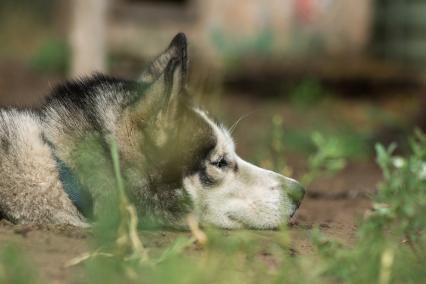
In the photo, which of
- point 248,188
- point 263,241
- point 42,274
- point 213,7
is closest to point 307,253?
point 263,241

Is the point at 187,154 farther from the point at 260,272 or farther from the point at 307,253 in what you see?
the point at 260,272

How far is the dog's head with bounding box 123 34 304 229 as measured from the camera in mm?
4688

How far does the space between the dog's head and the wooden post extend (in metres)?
4.99

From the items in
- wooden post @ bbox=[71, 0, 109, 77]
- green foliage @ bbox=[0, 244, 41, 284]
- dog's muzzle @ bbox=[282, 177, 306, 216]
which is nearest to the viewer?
green foliage @ bbox=[0, 244, 41, 284]

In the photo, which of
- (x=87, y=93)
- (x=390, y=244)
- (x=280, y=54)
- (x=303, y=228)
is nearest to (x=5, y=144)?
(x=87, y=93)

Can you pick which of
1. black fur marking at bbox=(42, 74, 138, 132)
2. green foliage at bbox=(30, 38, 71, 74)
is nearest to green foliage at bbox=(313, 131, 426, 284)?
black fur marking at bbox=(42, 74, 138, 132)

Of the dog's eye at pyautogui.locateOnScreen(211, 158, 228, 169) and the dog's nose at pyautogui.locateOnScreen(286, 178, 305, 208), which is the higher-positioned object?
the dog's eye at pyautogui.locateOnScreen(211, 158, 228, 169)

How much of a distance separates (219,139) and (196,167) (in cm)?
23

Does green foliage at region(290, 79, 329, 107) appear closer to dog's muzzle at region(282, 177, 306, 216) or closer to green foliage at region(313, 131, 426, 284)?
dog's muzzle at region(282, 177, 306, 216)

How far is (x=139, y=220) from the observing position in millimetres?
4621

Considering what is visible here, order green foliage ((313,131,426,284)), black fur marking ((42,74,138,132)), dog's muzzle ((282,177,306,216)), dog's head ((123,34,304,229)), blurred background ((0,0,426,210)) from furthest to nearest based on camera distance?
blurred background ((0,0,426,210))
dog's muzzle ((282,177,306,216))
black fur marking ((42,74,138,132))
dog's head ((123,34,304,229))
green foliage ((313,131,426,284))

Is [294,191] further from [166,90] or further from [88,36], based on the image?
[88,36]

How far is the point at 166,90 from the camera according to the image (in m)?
4.59

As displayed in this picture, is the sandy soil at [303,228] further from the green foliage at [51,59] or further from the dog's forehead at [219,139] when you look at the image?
the green foliage at [51,59]
